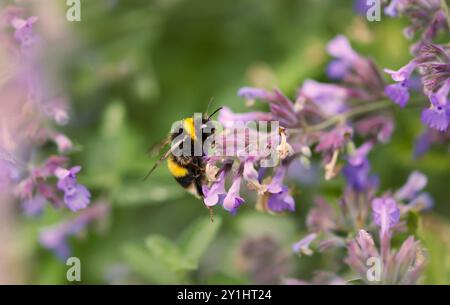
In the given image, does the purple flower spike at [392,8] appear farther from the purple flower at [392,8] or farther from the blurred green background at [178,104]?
the blurred green background at [178,104]

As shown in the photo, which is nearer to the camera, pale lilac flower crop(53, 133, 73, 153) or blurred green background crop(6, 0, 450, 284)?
pale lilac flower crop(53, 133, 73, 153)

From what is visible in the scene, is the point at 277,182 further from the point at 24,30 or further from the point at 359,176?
the point at 24,30

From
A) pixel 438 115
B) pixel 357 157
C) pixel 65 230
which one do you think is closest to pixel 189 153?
pixel 357 157

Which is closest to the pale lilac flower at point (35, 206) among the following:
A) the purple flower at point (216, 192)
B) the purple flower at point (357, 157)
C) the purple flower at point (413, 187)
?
the purple flower at point (216, 192)

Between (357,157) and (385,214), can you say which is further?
(357,157)

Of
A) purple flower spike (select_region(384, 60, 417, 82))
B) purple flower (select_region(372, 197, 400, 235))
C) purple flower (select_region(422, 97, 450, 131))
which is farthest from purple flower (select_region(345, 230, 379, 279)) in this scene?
purple flower spike (select_region(384, 60, 417, 82))

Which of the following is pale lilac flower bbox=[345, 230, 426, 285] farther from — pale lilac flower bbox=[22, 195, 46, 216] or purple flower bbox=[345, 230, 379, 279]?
pale lilac flower bbox=[22, 195, 46, 216]

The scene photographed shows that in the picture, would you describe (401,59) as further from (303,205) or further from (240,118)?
(240,118)
